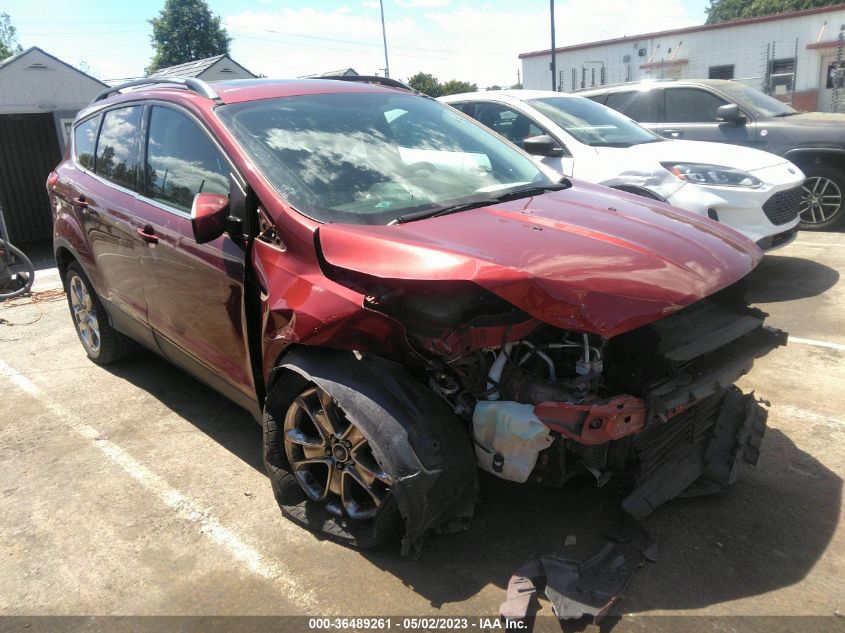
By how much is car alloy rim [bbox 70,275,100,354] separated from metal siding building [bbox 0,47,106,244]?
8441mm

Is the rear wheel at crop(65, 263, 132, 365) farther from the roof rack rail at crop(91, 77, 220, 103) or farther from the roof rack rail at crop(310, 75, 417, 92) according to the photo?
the roof rack rail at crop(310, 75, 417, 92)

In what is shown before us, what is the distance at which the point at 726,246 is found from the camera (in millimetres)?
2926

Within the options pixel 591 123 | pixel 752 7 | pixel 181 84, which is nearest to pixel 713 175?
pixel 591 123

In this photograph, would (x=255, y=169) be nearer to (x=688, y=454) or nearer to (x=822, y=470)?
(x=688, y=454)

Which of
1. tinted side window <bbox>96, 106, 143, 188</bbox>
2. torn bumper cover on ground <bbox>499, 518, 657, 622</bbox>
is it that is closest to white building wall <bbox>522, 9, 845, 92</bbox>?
tinted side window <bbox>96, 106, 143, 188</bbox>

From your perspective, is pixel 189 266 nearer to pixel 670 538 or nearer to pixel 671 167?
pixel 670 538

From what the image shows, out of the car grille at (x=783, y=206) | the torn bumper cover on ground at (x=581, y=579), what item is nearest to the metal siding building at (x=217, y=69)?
the car grille at (x=783, y=206)

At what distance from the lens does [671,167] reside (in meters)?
6.02

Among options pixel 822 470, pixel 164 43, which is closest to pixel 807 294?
pixel 822 470

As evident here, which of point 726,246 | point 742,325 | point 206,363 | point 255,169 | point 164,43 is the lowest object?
point 206,363

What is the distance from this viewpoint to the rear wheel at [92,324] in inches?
195

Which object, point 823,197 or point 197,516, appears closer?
point 197,516

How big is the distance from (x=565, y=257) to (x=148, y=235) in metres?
2.36

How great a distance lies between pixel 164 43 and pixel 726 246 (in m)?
60.6
